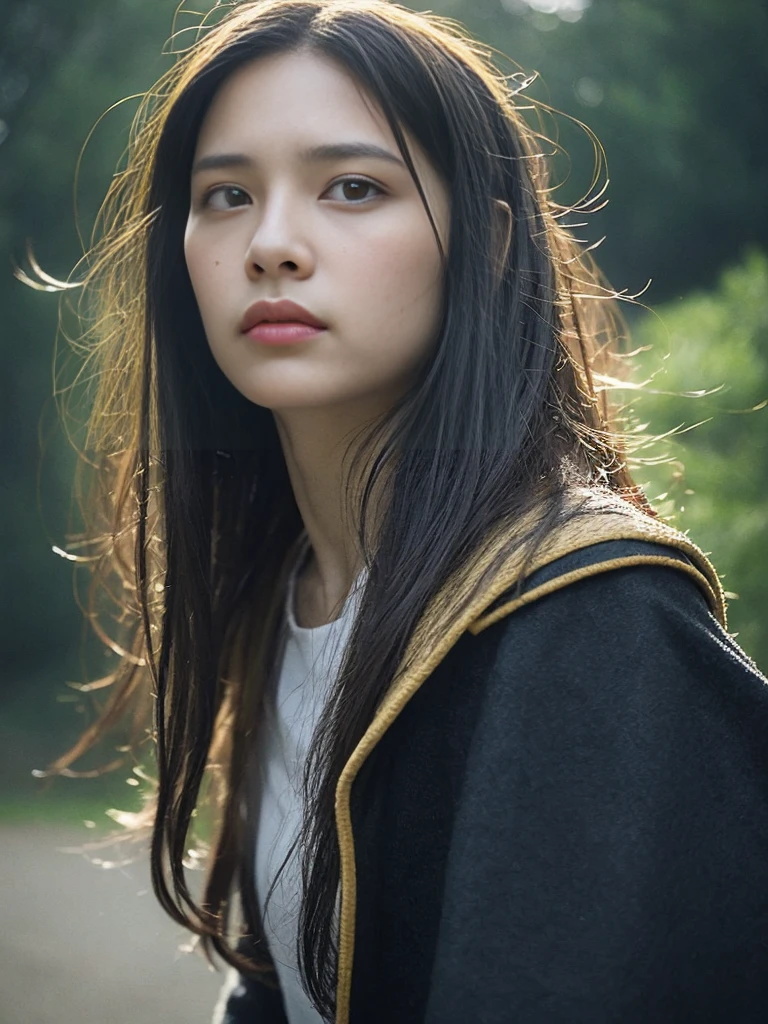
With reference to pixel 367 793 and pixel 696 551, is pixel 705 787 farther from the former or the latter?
pixel 367 793

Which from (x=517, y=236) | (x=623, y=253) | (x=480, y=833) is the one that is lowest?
(x=480, y=833)

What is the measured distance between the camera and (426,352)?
1.56 m

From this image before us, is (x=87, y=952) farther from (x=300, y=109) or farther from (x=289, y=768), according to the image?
(x=300, y=109)

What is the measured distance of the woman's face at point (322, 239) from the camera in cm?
148

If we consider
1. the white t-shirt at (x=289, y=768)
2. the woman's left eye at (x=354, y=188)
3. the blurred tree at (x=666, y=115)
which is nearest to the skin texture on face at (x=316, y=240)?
the woman's left eye at (x=354, y=188)

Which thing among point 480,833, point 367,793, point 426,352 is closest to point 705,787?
point 480,833

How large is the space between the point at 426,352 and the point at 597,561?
47 cm

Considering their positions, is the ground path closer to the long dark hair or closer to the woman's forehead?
the long dark hair

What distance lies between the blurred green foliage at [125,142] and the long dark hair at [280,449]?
168 inches

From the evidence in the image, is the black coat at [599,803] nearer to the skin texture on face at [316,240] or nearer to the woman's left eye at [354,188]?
the skin texture on face at [316,240]

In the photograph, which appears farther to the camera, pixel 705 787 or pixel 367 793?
pixel 367 793

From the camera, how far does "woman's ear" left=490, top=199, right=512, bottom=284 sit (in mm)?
1539

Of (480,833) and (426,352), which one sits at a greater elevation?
(426,352)

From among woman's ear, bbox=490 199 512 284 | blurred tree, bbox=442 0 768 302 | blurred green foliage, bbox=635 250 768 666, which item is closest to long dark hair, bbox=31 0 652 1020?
woman's ear, bbox=490 199 512 284
